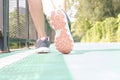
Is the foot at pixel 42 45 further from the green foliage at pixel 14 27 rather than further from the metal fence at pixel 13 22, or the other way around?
the green foliage at pixel 14 27

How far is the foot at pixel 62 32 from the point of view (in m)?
4.12

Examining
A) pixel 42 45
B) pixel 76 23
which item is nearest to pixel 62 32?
pixel 42 45

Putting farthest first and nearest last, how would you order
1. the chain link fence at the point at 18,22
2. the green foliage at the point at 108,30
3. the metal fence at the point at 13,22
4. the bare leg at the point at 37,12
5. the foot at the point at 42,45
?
1. the green foliage at the point at 108,30
2. the chain link fence at the point at 18,22
3. the metal fence at the point at 13,22
4. the foot at the point at 42,45
5. the bare leg at the point at 37,12

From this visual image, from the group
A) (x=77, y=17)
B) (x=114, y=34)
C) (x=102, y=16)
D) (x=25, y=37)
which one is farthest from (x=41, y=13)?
(x=77, y=17)

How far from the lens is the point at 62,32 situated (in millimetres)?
4117

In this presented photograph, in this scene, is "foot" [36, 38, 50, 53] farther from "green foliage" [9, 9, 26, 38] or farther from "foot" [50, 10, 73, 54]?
"green foliage" [9, 9, 26, 38]

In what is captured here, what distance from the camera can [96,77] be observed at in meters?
1.97

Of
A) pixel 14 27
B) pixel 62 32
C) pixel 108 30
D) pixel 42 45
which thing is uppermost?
pixel 108 30

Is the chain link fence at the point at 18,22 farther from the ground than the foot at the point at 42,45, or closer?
farther from the ground

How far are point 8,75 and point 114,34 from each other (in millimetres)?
19645

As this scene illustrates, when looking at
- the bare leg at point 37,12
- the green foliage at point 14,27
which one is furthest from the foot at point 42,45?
the green foliage at point 14,27

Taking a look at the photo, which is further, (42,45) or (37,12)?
Answer: (42,45)

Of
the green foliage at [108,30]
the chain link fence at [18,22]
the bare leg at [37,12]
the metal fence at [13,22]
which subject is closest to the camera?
the bare leg at [37,12]

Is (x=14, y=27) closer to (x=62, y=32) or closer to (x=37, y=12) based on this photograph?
(x=62, y=32)
